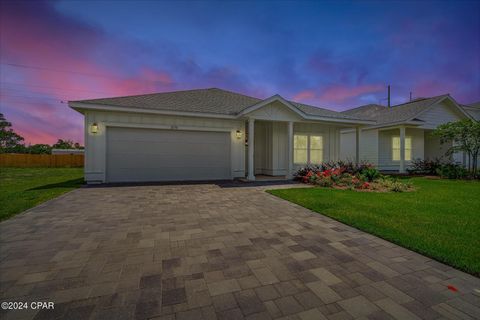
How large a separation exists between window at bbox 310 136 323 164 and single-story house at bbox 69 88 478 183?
0.05m

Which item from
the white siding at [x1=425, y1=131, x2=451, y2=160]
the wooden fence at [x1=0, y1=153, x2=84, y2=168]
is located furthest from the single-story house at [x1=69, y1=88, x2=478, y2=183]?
the wooden fence at [x1=0, y1=153, x2=84, y2=168]

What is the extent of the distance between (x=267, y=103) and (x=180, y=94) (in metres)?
4.82

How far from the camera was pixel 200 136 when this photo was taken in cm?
977

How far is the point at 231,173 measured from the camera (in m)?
10.1

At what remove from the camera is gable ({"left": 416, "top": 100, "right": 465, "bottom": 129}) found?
13903mm

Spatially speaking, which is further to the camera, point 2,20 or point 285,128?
point 285,128

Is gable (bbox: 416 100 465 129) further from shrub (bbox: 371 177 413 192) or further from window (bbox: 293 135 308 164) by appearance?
shrub (bbox: 371 177 413 192)

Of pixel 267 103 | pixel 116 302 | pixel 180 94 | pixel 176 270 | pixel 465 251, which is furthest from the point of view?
pixel 180 94

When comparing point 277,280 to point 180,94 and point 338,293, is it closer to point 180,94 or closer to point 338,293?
point 338,293

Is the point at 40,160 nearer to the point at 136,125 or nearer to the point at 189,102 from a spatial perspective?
the point at 136,125

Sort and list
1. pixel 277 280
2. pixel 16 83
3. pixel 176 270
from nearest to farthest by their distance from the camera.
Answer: pixel 277 280
pixel 176 270
pixel 16 83

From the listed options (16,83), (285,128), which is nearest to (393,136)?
(285,128)

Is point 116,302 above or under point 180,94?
under

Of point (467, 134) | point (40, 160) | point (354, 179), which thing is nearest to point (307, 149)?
point (354, 179)
